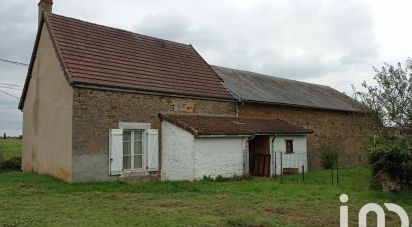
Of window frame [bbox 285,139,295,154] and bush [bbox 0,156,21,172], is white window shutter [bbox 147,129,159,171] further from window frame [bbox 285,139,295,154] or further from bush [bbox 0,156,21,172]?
bush [bbox 0,156,21,172]

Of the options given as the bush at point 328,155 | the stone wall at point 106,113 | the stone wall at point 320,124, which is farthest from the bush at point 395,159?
the bush at point 328,155

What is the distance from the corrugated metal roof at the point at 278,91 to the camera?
880 inches

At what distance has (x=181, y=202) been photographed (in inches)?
438

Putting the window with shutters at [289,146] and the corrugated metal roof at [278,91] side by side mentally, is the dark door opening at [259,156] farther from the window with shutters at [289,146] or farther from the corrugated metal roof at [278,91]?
the corrugated metal roof at [278,91]

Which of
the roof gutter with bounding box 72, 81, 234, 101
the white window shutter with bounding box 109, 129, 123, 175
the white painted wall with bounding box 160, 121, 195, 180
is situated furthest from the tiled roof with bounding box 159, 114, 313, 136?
the white window shutter with bounding box 109, 129, 123, 175

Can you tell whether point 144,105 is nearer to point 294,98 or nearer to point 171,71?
point 171,71

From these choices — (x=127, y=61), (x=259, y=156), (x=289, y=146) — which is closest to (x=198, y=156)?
(x=259, y=156)

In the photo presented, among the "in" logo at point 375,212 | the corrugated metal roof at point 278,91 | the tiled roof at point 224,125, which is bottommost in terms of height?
the "in" logo at point 375,212

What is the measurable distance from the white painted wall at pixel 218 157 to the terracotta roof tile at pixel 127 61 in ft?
9.39

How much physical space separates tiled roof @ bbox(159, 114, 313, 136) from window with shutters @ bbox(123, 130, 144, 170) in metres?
1.38

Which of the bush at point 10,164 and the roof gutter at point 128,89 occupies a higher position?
the roof gutter at point 128,89

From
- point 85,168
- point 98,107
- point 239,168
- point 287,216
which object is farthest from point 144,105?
point 287,216

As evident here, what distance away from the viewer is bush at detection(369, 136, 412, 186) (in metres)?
12.0

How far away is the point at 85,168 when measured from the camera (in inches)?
575
